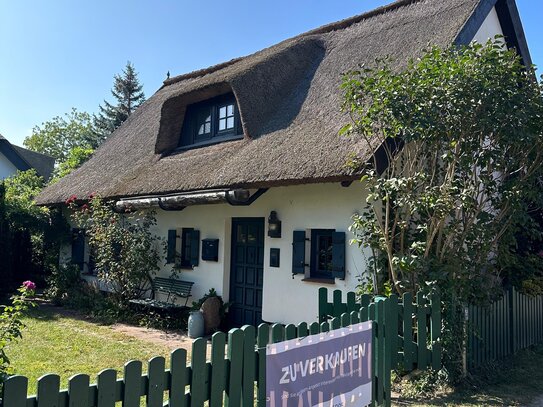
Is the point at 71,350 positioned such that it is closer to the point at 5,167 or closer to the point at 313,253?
the point at 313,253

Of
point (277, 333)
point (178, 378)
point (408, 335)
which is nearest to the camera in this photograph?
point (178, 378)

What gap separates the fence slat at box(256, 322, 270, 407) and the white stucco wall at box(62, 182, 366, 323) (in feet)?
12.2

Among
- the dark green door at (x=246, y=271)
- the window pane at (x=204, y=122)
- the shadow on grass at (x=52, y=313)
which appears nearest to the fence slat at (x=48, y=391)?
the dark green door at (x=246, y=271)

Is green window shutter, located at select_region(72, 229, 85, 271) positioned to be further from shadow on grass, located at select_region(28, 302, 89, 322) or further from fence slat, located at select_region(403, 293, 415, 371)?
fence slat, located at select_region(403, 293, 415, 371)

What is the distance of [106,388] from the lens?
2410 mm

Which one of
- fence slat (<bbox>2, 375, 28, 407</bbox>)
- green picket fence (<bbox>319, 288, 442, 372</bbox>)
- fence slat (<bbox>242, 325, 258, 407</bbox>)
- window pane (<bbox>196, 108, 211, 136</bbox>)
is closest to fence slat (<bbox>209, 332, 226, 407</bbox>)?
fence slat (<bbox>242, 325, 258, 407</bbox>)

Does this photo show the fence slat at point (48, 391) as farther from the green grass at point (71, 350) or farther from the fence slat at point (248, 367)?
the green grass at point (71, 350)

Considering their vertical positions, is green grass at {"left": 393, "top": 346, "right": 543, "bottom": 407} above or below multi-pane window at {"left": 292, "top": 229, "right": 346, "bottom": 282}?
below

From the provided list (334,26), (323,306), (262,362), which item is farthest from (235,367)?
(334,26)

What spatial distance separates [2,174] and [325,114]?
22441mm

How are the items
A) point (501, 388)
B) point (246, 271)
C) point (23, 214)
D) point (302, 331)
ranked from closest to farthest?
point (302, 331)
point (501, 388)
point (246, 271)
point (23, 214)

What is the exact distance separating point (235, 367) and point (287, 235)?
4869 mm

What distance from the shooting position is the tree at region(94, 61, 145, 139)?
1272 inches

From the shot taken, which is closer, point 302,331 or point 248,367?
point 248,367
